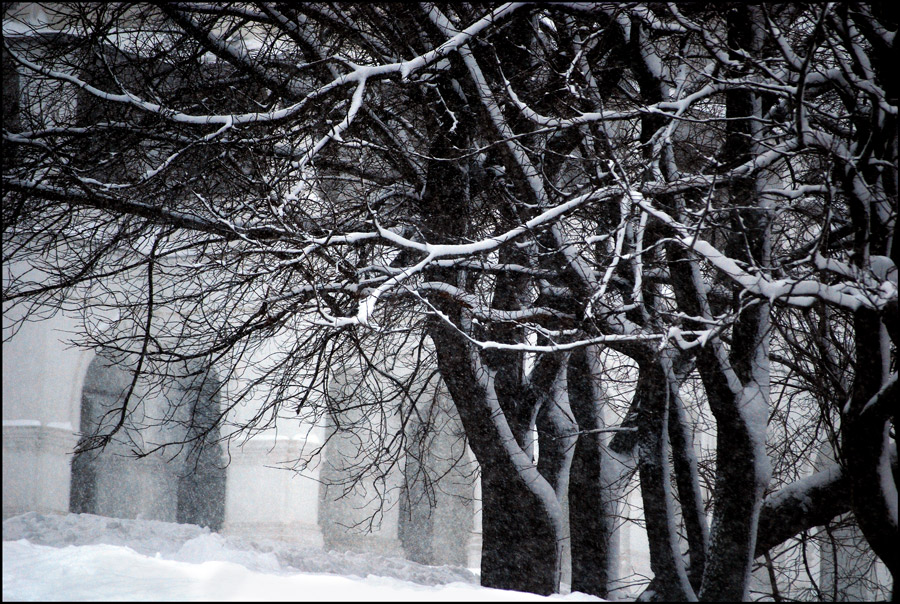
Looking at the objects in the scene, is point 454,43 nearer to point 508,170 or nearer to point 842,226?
point 508,170

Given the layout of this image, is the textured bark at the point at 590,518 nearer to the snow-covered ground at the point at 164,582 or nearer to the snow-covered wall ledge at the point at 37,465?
the snow-covered ground at the point at 164,582

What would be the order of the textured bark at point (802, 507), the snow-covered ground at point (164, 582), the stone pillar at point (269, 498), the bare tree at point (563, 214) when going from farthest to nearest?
1. the stone pillar at point (269, 498)
2. the textured bark at point (802, 507)
3. the bare tree at point (563, 214)
4. the snow-covered ground at point (164, 582)

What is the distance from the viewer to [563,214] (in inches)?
229

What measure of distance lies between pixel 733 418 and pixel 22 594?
15.0 feet

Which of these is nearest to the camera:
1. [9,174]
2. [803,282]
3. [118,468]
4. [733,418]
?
[803,282]

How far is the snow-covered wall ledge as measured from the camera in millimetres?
12945

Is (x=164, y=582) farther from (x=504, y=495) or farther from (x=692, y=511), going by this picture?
(x=692, y=511)

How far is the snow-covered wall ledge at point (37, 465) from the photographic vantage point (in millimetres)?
12945

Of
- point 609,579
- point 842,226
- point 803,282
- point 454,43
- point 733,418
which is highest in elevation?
point 454,43

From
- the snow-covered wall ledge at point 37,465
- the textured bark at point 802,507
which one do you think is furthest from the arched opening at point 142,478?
the textured bark at point 802,507

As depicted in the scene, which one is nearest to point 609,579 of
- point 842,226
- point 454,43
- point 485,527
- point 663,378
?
point 485,527

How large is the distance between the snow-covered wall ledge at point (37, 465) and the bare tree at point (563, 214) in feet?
19.4

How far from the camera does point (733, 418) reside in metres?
5.82

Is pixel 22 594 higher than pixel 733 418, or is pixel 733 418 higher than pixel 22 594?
pixel 733 418
